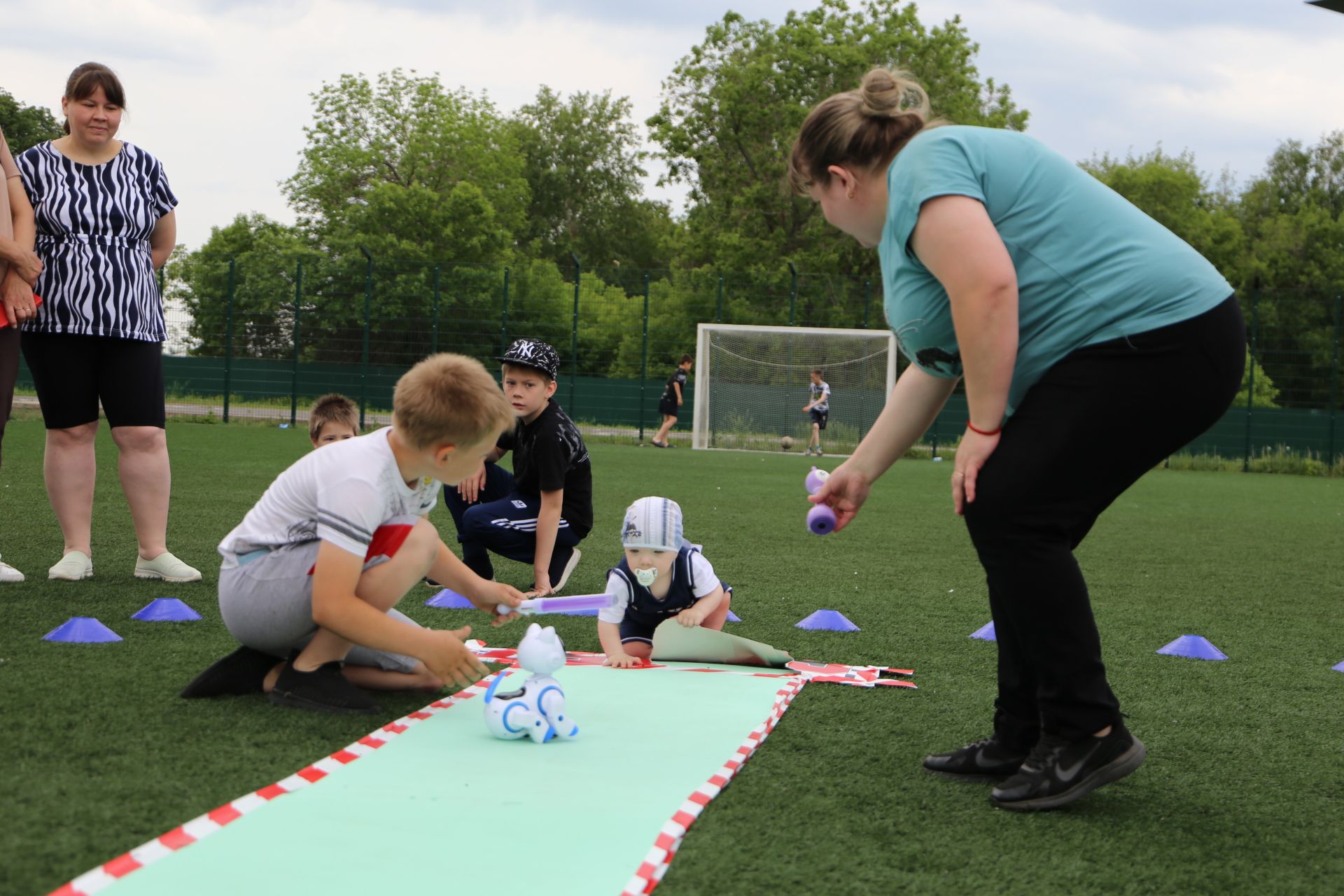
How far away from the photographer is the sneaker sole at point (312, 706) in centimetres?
284

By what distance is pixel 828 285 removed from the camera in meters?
21.2

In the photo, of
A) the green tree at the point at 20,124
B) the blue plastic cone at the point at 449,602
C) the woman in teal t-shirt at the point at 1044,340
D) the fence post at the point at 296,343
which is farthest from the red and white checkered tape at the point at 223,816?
the green tree at the point at 20,124

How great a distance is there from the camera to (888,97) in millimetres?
2416

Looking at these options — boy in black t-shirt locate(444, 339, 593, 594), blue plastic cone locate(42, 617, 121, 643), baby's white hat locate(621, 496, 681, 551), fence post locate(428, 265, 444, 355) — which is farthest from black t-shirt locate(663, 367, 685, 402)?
blue plastic cone locate(42, 617, 121, 643)

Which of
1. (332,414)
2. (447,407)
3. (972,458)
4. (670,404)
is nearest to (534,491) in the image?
(332,414)

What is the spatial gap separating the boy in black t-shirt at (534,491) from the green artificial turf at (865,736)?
0.29m

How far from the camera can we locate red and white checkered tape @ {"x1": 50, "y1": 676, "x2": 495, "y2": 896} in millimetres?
1708

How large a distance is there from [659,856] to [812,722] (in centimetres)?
107

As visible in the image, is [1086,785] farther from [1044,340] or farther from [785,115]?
[785,115]

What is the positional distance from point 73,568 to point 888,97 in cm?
348

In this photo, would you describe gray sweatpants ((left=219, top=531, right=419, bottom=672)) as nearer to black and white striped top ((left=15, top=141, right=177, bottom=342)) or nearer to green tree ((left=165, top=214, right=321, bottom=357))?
black and white striped top ((left=15, top=141, right=177, bottom=342))

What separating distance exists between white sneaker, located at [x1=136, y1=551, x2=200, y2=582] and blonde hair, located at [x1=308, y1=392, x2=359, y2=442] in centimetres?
68

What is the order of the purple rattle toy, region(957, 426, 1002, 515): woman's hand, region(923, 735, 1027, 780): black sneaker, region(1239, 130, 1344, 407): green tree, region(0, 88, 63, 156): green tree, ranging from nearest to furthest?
region(957, 426, 1002, 515): woman's hand → region(923, 735, 1027, 780): black sneaker → the purple rattle toy → region(0, 88, 63, 156): green tree → region(1239, 130, 1344, 407): green tree

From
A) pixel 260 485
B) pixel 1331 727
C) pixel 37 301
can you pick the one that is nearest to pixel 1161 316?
pixel 1331 727
